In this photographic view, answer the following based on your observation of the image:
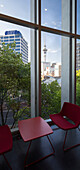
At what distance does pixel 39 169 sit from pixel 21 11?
302 cm

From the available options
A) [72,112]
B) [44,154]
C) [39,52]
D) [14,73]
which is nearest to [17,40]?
[39,52]

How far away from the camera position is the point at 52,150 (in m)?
1.72

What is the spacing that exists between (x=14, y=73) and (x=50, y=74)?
1015mm

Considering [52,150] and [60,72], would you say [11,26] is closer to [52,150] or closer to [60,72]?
[60,72]

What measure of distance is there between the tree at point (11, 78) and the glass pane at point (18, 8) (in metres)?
0.64

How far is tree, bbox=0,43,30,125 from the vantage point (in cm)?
213

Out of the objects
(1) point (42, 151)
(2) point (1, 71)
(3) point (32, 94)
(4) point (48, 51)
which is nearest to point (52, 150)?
(1) point (42, 151)

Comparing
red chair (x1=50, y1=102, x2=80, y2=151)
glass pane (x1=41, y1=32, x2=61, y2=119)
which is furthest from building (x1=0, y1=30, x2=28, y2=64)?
red chair (x1=50, y1=102, x2=80, y2=151)

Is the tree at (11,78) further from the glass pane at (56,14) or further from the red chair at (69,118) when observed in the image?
the glass pane at (56,14)

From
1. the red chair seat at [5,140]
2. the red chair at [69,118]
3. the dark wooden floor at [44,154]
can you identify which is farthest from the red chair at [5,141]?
the red chair at [69,118]

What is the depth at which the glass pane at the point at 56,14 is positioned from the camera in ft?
7.91

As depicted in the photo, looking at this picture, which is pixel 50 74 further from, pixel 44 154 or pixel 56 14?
pixel 44 154

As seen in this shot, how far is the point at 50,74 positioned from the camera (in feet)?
8.80

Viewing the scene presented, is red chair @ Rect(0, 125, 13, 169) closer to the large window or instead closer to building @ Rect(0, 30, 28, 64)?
the large window
